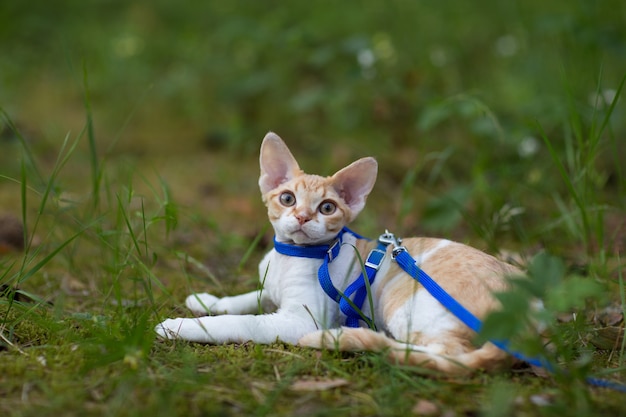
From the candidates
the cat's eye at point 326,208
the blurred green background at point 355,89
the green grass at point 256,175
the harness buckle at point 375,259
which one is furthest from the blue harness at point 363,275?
the blurred green background at point 355,89

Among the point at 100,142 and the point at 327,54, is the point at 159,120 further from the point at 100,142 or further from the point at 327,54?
the point at 327,54

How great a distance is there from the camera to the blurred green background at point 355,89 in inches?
171

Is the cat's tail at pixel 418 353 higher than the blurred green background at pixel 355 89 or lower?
lower

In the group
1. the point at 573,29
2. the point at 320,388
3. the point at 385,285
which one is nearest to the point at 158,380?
the point at 320,388

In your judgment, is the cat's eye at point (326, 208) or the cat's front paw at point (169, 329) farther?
the cat's eye at point (326, 208)

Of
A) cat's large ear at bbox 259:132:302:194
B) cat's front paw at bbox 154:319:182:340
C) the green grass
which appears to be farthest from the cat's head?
cat's front paw at bbox 154:319:182:340

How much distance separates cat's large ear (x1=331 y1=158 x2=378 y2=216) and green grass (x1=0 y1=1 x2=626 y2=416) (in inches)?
20.5

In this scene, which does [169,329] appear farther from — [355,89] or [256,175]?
[355,89]

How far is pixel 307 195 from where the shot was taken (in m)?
2.43

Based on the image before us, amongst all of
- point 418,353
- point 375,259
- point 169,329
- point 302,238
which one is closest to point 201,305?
point 169,329

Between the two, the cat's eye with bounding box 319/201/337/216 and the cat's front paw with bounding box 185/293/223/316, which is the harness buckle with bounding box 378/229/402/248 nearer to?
the cat's eye with bounding box 319/201/337/216

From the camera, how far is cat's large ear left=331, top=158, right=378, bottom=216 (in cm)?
251

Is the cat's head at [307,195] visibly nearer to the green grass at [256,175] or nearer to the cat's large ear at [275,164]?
the cat's large ear at [275,164]

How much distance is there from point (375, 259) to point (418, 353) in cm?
53
